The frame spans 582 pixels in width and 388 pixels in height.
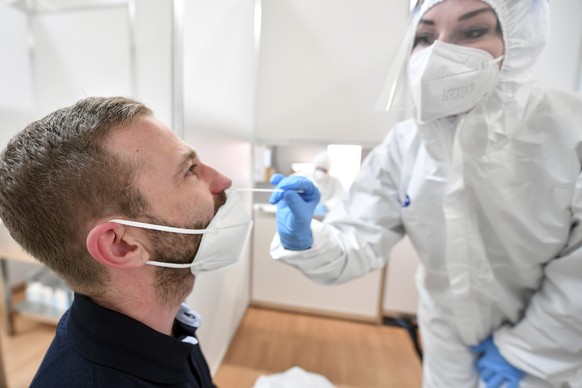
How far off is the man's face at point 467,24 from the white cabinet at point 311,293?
5.05ft

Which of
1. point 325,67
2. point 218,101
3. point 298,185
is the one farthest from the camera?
point 218,101

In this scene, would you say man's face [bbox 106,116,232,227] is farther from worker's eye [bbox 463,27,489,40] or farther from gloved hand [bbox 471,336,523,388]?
gloved hand [bbox 471,336,523,388]

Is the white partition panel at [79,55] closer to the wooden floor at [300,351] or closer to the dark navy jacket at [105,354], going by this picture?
the dark navy jacket at [105,354]

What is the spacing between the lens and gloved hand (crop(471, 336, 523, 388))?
838mm

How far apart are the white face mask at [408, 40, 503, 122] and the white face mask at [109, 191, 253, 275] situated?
1.98 ft

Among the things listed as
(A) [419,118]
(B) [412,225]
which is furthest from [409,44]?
(B) [412,225]

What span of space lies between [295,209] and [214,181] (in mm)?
239

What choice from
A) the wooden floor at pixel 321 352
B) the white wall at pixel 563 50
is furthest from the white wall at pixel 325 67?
the wooden floor at pixel 321 352

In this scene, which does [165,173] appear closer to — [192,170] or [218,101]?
[192,170]

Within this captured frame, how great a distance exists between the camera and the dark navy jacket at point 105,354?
1.55 feet

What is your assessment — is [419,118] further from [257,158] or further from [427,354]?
[427,354]

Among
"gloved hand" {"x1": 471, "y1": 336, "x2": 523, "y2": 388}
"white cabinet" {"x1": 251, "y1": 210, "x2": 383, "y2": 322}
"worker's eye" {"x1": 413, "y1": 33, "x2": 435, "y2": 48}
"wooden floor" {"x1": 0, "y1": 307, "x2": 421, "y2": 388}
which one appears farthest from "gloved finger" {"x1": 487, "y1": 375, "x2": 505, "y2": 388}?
"worker's eye" {"x1": 413, "y1": 33, "x2": 435, "y2": 48}

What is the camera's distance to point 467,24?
68cm

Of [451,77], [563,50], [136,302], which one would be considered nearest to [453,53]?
[451,77]
